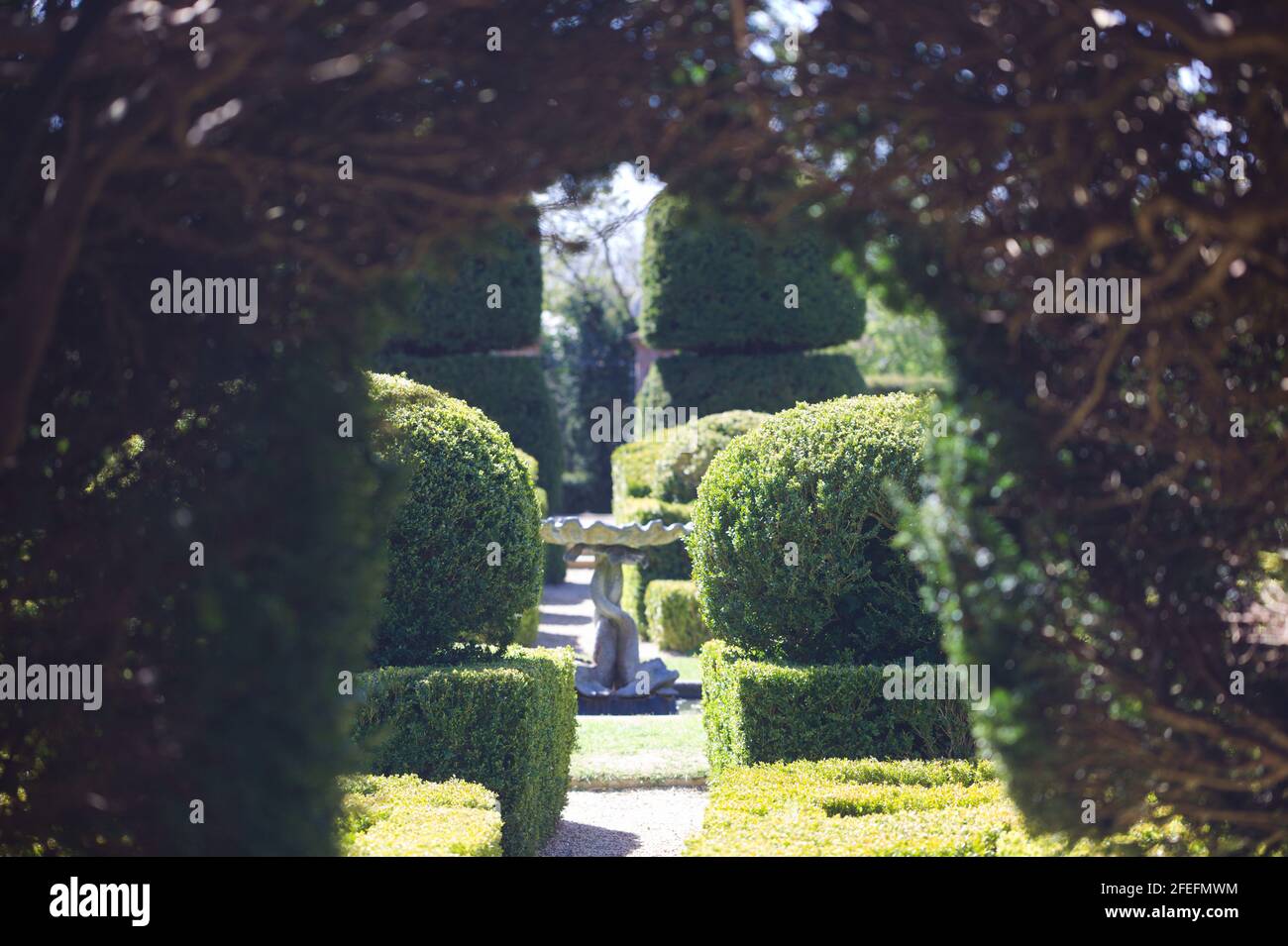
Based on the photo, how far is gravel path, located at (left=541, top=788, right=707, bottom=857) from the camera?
766cm

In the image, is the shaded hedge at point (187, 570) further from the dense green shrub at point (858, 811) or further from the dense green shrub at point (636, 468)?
the dense green shrub at point (636, 468)

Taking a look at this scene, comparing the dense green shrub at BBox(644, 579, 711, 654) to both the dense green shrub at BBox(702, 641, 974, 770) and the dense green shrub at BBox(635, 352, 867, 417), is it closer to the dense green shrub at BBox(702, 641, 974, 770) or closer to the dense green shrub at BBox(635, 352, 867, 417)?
the dense green shrub at BBox(635, 352, 867, 417)

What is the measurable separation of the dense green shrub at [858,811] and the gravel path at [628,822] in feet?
3.48

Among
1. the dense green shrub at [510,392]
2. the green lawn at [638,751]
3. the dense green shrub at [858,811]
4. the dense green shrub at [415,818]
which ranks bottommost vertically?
the green lawn at [638,751]

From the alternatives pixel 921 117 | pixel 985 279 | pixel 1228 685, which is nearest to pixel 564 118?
pixel 921 117

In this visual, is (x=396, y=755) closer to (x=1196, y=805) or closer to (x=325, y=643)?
(x=325, y=643)

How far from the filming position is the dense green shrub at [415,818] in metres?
5.02

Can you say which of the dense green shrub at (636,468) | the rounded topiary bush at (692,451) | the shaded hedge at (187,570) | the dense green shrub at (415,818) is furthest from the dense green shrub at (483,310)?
the shaded hedge at (187,570)

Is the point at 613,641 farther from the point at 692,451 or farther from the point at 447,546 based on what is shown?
the point at 447,546

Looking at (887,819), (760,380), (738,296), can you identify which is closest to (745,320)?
(738,296)

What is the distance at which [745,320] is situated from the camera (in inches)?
796

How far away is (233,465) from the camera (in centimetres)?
405

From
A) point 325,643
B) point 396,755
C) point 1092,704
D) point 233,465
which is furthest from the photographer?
point 396,755

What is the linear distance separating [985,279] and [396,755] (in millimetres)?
4688
